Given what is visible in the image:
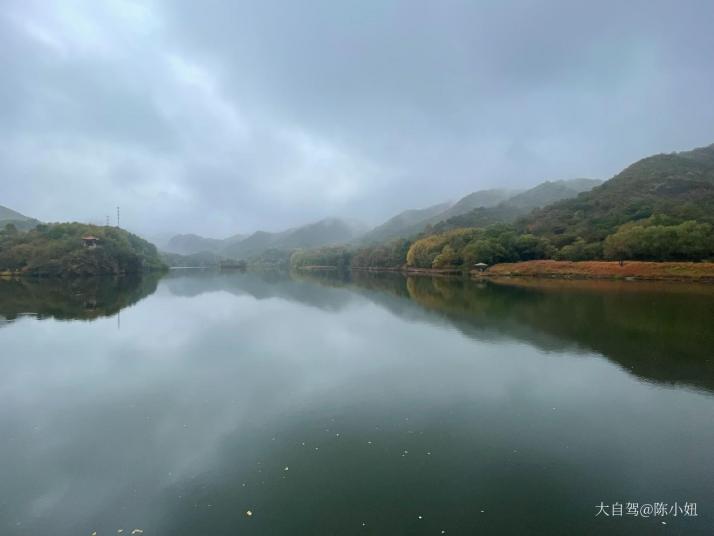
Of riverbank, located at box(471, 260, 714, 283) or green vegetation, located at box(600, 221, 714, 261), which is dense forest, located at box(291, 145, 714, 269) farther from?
riverbank, located at box(471, 260, 714, 283)

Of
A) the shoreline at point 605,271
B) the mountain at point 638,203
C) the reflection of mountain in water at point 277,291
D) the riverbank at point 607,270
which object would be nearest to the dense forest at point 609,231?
the mountain at point 638,203

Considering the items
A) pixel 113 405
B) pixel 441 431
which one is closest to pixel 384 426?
pixel 441 431

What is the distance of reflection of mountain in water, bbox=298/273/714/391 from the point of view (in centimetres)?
1650

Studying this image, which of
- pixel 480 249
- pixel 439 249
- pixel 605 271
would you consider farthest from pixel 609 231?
pixel 439 249

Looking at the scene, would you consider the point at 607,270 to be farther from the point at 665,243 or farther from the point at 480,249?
the point at 480,249

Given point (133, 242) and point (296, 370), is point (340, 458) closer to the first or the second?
point (296, 370)

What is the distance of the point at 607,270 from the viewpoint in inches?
2554

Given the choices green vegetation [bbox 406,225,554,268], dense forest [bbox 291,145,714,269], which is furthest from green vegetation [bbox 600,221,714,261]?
green vegetation [bbox 406,225,554,268]

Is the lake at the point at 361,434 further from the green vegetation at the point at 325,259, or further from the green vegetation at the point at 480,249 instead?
the green vegetation at the point at 325,259

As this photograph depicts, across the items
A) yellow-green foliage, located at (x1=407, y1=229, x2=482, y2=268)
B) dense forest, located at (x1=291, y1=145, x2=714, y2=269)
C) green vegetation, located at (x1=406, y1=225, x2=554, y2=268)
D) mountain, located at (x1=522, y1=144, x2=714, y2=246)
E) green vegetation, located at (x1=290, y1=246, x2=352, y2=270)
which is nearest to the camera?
dense forest, located at (x1=291, y1=145, x2=714, y2=269)

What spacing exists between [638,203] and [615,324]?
92389 millimetres

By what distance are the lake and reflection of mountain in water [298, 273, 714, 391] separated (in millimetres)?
235

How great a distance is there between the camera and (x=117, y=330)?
2491 cm

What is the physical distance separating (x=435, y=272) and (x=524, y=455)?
3560 inches
